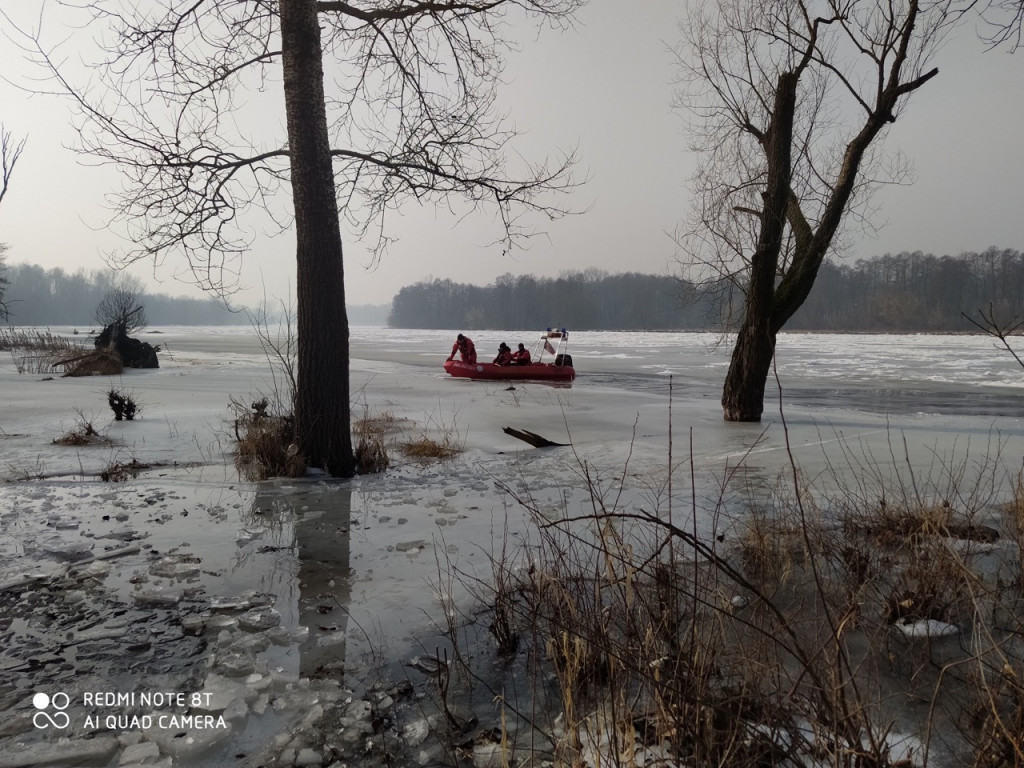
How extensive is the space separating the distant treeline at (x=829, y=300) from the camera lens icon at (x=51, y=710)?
6378 cm

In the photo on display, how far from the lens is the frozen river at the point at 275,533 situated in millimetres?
2402

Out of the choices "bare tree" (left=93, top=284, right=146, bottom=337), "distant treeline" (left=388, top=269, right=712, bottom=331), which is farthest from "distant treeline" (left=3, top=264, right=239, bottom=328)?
"bare tree" (left=93, top=284, right=146, bottom=337)

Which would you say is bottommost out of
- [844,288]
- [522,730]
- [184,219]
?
[522,730]

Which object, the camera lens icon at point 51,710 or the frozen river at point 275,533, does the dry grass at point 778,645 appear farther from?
the camera lens icon at point 51,710

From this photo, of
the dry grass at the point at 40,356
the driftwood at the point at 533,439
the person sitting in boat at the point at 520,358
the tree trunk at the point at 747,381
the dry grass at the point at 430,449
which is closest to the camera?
the dry grass at the point at 430,449

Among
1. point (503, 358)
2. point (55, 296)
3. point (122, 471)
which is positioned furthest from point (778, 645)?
point (55, 296)

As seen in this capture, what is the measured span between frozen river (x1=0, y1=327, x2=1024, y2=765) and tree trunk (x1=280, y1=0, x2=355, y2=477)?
577 millimetres

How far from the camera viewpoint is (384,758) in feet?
6.59

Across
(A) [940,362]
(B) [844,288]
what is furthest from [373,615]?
(B) [844,288]

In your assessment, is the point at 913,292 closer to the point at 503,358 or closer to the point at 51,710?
the point at 503,358

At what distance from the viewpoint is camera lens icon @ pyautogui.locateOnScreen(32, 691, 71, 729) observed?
2.14 m

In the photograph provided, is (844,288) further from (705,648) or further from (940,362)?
(705,648)

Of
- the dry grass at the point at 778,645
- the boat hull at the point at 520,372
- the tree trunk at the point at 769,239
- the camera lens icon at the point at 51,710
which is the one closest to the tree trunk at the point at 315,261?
the dry grass at the point at 778,645

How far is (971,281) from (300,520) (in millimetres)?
112685
